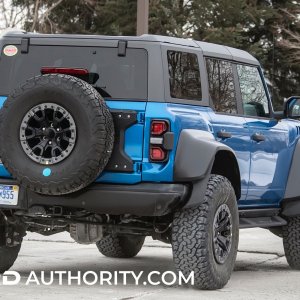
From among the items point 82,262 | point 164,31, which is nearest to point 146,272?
point 82,262

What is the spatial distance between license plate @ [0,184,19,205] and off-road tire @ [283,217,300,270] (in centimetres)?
299

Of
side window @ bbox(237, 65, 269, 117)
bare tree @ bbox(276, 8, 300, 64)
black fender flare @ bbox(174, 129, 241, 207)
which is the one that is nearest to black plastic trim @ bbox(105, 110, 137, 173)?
black fender flare @ bbox(174, 129, 241, 207)

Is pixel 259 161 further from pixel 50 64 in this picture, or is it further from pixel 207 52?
pixel 50 64

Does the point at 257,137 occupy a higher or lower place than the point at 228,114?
lower

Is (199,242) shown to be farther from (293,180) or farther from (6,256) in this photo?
(293,180)

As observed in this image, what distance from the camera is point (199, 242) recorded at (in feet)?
21.3

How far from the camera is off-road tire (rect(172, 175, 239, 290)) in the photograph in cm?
649

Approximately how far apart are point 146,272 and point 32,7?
19469 mm

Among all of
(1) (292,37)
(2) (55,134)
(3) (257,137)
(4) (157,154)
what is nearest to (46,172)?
(2) (55,134)

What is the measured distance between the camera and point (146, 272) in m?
8.08

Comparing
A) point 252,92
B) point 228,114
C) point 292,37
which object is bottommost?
point 228,114

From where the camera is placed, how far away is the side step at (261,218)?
7727 mm

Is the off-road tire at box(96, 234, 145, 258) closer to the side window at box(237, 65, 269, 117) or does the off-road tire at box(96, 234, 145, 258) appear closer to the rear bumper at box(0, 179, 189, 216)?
the side window at box(237, 65, 269, 117)

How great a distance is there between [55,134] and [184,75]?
4.02 ft
